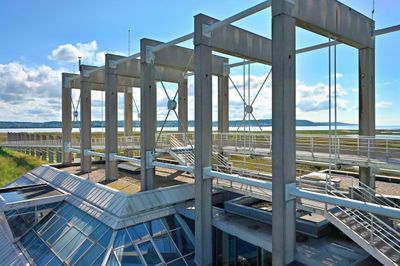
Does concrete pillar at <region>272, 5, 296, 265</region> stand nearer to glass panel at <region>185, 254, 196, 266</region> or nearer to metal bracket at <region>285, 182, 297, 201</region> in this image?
metal bracket at <region>285, 182, 297, 201</region>

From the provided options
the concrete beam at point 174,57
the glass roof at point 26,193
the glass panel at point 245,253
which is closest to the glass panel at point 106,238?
the glass panel at point 245,253

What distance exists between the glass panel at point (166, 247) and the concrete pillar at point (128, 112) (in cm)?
1785

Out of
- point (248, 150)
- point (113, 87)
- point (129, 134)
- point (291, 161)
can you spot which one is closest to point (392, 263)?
point (291, 161)

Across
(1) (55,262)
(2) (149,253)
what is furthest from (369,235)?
(1) (55,262)

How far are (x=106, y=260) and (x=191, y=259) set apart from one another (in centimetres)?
350

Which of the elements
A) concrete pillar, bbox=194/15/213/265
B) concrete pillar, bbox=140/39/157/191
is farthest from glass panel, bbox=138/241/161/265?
concrete pillar, bbox=140/39/157/191

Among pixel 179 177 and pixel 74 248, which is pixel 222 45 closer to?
pixel 179 177

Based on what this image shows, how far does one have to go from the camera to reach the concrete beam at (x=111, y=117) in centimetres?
1862

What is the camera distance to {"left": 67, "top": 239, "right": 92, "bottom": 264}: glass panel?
442 inches

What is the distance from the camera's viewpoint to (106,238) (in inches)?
449

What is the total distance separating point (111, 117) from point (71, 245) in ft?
29.4

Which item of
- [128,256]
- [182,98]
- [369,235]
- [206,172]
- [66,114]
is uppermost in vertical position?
[182,98]

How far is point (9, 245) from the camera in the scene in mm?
13883

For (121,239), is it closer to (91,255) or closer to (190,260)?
(91,255)
